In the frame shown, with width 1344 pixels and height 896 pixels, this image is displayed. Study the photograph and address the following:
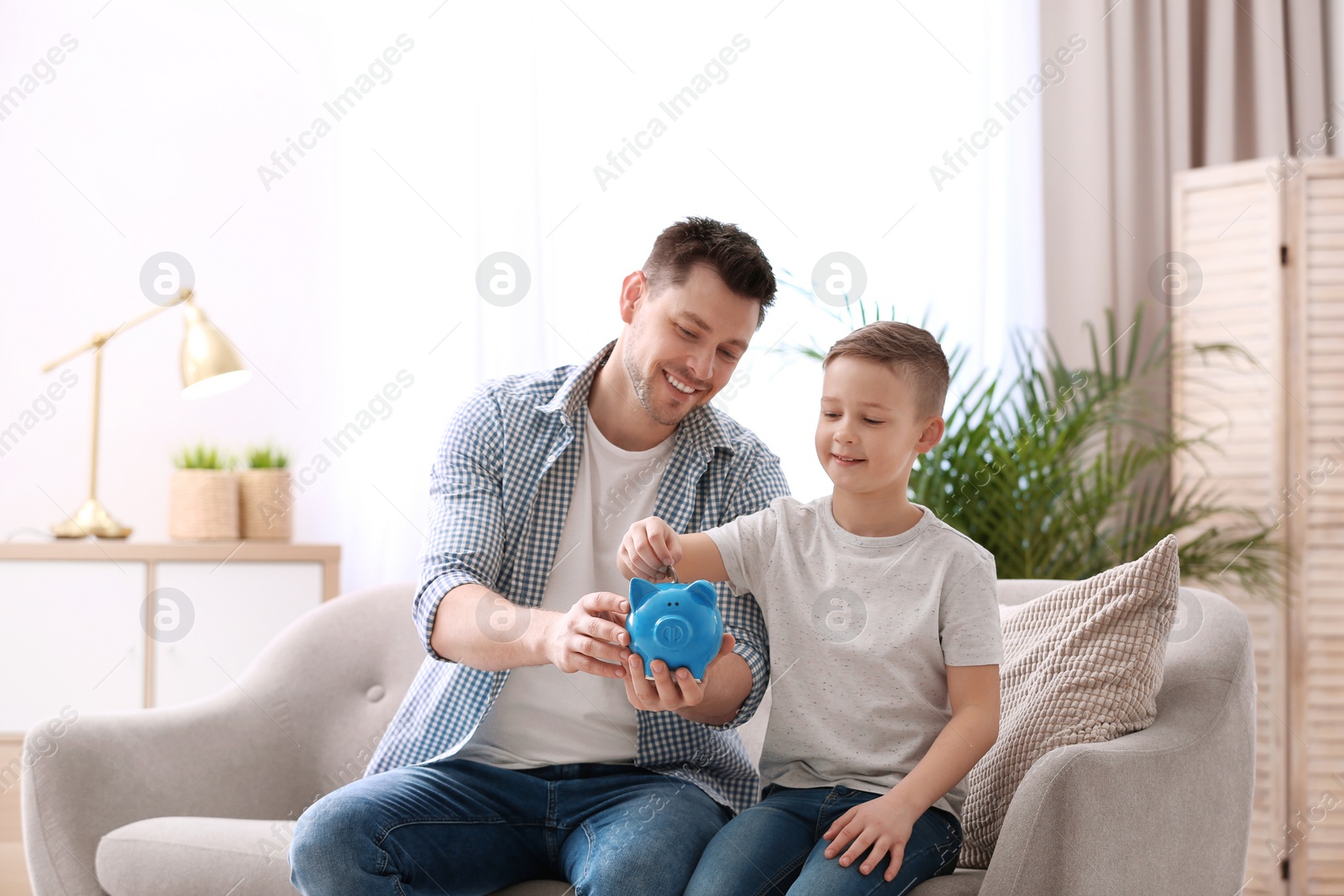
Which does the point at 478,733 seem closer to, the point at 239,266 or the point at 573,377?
the point at 573,377

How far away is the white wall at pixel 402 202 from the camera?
9.62 ft

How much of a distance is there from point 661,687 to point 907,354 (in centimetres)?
52

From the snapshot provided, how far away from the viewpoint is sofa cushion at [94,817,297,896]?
56.9 inches

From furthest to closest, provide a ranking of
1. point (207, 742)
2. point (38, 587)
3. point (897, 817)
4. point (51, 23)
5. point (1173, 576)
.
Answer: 1. point (51, 23)
2. point (38, 587)
3. point (207, 742)
4. point (1173, 576)
5. point (897, 817)

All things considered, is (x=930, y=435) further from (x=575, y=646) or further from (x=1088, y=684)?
(x=575, y=646)

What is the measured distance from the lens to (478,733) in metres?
1.48

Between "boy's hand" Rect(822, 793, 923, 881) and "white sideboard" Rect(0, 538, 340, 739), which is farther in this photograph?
"white sideboard" Rect(0, 538, 340, 739)

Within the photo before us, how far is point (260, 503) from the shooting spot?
2621mm

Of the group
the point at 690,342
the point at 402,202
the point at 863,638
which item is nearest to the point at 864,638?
the point at 863,638

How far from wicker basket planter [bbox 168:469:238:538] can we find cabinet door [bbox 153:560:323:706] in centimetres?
10

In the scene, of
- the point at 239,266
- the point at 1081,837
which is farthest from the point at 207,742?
the point at 239,266

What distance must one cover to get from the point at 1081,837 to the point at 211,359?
2208mm

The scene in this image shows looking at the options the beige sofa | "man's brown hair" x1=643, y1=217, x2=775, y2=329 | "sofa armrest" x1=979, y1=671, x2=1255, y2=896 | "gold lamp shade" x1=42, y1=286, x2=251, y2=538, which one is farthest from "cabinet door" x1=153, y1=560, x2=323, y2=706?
"sofa armrest" x1=979, y1=671, x2=1255, y2=896

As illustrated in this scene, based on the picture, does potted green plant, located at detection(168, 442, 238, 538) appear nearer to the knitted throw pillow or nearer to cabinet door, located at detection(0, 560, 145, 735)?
cabinet door, located at detection(0, 560, 145, 735)
